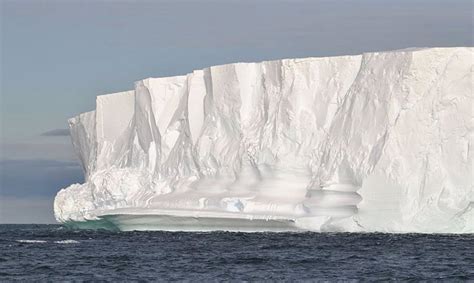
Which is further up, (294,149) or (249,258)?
(294,149)

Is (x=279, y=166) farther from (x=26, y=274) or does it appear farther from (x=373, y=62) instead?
(x=26, y=274)

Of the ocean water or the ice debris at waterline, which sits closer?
the ocean water

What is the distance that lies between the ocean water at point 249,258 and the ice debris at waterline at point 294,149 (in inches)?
34.8

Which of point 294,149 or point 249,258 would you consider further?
point 294,149

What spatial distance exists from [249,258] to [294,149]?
7973 mm

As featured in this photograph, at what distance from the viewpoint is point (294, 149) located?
34844 mm

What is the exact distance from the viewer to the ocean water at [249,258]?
78.7ft

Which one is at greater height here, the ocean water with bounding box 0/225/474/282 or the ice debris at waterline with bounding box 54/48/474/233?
the ice debris at waterline with bounding box 54/48/474/233

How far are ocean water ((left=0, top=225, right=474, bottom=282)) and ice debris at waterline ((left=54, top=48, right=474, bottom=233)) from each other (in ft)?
2.90

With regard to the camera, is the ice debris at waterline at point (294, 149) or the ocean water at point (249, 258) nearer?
the ocean water at point (249, 258)

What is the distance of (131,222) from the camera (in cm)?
3791

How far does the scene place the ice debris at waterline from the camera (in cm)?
3170

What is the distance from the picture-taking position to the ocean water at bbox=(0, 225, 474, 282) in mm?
24000

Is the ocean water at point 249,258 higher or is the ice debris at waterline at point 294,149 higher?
the ice debris at waterline at point 294,149
